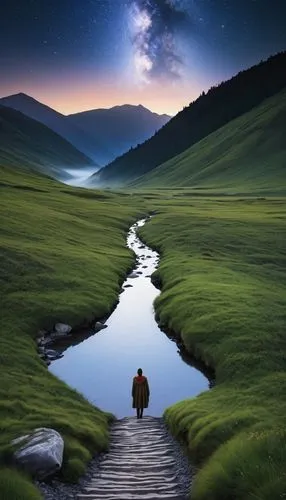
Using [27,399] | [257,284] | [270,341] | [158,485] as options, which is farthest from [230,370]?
[257,284]

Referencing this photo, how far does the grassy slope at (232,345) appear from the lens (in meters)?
18.6

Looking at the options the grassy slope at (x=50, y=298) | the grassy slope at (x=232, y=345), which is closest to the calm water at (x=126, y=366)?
the grassy slope at (x=232, y=345)

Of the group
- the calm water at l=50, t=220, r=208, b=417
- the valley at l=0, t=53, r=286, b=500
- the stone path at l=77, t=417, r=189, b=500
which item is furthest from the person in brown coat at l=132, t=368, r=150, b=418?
the calm water at l=50, t=220, r=208, b=417

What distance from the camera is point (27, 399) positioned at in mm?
30859

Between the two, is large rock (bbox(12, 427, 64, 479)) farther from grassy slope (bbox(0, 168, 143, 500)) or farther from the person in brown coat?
the person in brown coat

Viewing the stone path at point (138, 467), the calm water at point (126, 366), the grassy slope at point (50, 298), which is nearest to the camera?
the stone path at point (138, 467)

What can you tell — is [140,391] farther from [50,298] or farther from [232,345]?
[50,298]

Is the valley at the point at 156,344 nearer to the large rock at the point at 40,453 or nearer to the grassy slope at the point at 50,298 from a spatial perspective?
the grassy slope at the point at 50,298

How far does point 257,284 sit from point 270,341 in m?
23.1

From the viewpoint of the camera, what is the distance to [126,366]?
1789 inches

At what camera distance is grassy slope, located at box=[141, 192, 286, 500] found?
60.9ft

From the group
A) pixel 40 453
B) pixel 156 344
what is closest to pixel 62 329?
pixel 156 344

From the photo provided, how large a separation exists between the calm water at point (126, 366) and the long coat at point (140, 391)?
10.4ft

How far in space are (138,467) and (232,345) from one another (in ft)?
69.9
